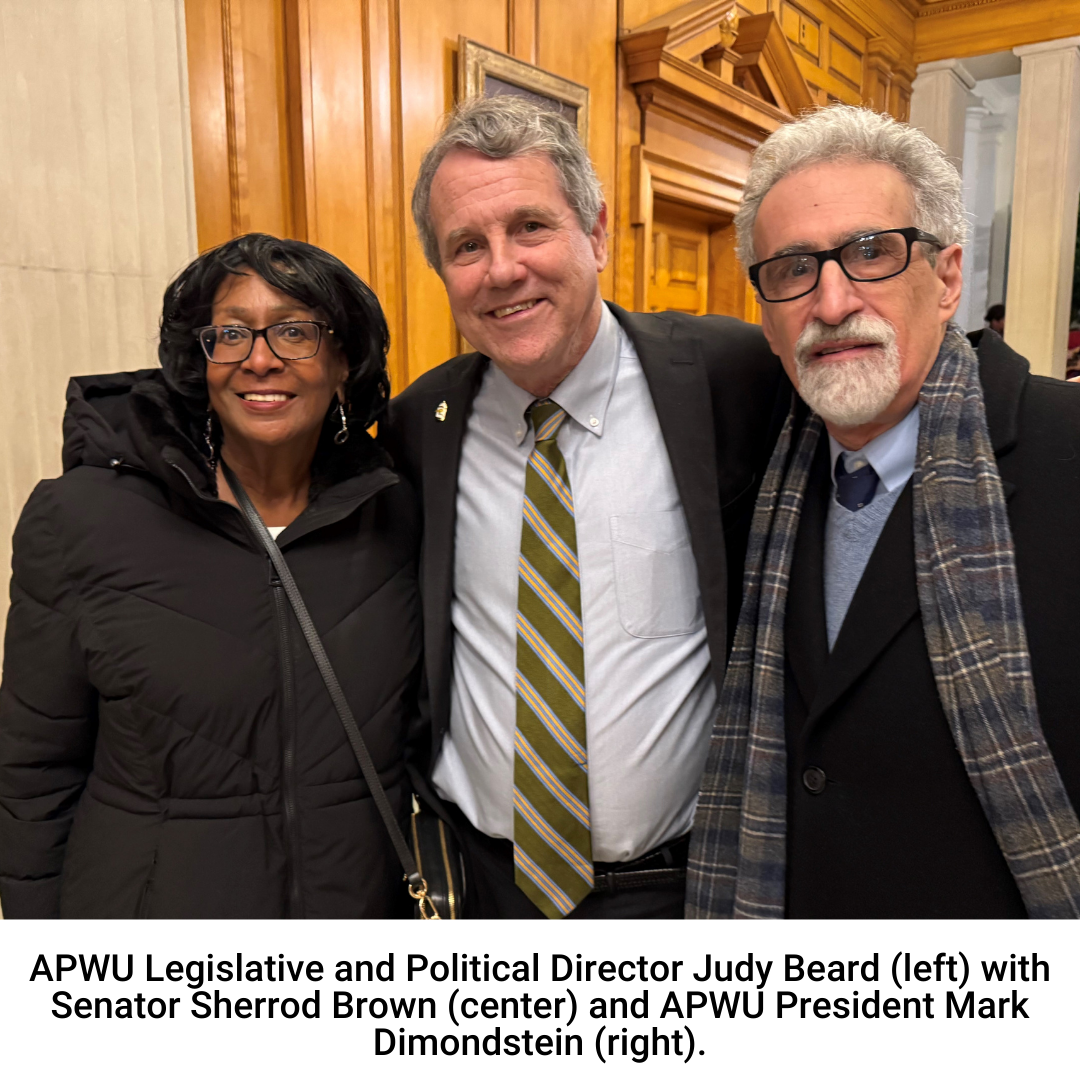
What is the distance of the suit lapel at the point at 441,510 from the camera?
160 centimetres

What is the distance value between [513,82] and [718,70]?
2012mm

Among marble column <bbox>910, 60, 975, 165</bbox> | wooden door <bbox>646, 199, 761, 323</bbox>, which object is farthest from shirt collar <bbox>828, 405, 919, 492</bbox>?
marble column <bbox>910, 60, 975, 165</bbox>

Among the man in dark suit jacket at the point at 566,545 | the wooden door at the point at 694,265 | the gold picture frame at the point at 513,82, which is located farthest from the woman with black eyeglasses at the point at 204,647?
the wooden door at the point at 694,265

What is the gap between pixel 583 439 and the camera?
1.62 meters

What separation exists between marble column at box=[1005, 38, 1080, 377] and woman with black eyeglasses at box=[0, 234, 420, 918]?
7.24 metres

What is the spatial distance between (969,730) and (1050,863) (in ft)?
0.60

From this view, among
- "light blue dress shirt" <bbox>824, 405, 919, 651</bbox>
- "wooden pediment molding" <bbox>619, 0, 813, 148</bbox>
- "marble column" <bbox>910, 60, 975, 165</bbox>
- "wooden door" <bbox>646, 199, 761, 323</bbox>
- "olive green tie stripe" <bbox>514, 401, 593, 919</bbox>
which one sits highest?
"marble column" <bbox>910, 60, 975, 165</bbox>

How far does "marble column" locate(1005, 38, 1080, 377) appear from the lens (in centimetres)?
718

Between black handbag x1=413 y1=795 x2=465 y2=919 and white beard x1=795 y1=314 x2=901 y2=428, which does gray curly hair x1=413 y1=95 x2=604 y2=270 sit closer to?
white beard x1=795 y1=314 x2=901 y2=428

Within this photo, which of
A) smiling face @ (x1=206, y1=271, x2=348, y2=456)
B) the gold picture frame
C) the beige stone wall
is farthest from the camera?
the gold picture frame

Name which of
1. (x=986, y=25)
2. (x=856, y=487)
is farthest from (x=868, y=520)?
(x=986, y=25)

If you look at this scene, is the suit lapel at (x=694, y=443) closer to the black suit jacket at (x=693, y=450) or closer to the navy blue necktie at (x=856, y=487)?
the black suit jacket at (x=693, y=450)
